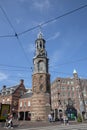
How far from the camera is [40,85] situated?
4541 centimetres

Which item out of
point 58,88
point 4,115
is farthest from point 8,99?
point 4,115

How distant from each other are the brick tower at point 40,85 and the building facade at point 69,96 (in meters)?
27.7

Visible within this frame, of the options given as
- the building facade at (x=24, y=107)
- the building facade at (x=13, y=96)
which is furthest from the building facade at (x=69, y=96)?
the building facade at (x=13, y=96)

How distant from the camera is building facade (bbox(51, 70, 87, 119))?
71250mm

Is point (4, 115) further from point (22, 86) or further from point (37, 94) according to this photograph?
point (22, 86)

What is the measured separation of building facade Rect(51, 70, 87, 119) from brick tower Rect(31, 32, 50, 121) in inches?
1092

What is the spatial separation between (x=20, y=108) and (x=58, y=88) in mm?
17821

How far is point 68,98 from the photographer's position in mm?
72562

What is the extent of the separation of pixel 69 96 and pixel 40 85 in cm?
3072

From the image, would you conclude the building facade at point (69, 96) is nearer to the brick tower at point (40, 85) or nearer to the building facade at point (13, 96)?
the building facade at point (13, 96)

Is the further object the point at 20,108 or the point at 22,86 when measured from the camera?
the point at 22,86

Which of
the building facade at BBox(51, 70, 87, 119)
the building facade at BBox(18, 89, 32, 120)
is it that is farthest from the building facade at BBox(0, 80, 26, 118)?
the building facade at BBox(51, 70, 87, 119)

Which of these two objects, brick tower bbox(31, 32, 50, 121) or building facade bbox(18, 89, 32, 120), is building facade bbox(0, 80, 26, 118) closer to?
building facade bbox(18, 89, 32, 120)

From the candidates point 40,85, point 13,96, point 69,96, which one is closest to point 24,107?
point 13,96
